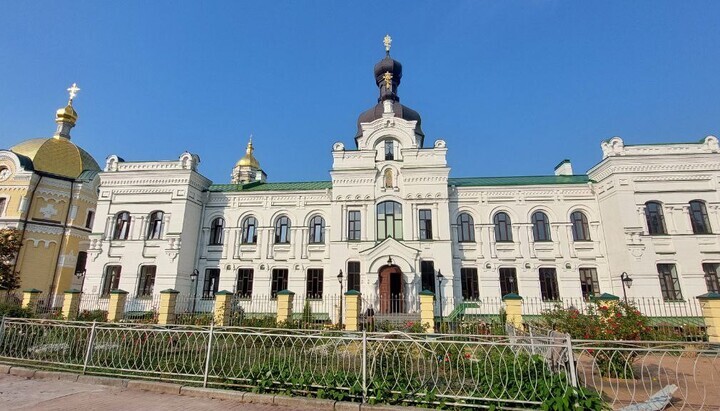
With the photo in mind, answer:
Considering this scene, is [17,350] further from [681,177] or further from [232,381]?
[681,177]

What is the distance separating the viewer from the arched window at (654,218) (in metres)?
17.2

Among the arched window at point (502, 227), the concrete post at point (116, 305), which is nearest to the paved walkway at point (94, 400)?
the concrete post at point (116, 305)

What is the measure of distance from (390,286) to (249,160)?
27651 millimetres

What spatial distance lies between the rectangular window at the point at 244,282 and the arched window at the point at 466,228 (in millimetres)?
12150

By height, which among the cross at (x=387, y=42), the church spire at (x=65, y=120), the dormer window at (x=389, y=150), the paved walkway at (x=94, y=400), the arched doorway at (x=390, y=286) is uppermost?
the cross at (x=387, y=42)

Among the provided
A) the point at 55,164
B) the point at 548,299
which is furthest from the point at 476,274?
the point at 55,164

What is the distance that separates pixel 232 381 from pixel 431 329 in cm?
748

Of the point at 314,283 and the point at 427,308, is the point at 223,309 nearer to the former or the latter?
the point at 314,283

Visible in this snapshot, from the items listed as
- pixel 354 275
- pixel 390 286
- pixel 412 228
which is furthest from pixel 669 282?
pixel 354 275

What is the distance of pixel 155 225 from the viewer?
20.1 meters

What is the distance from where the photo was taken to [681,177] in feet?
57.6

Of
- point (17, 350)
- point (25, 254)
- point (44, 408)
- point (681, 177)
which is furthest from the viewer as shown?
point (25, 254)

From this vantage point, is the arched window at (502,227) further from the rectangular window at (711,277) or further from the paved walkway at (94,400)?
the paved walkway at (94,400)

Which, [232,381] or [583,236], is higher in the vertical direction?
[583,236]
